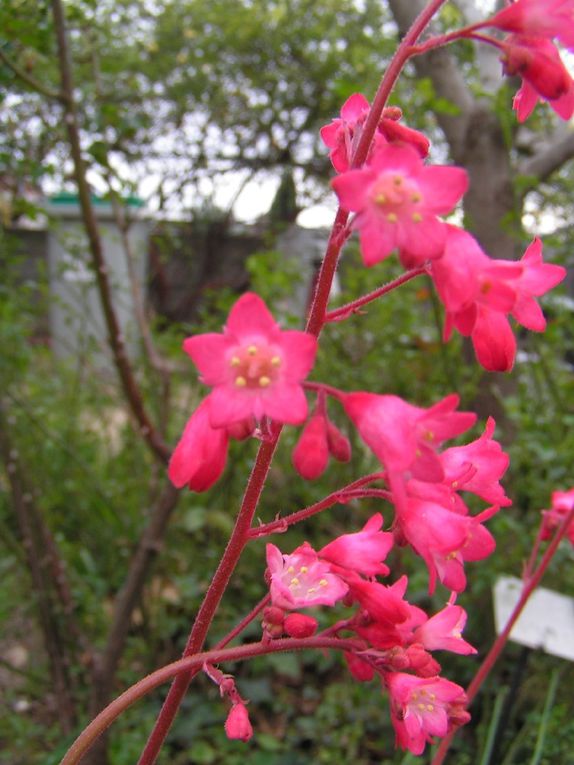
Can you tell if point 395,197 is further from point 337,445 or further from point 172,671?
point 172,671

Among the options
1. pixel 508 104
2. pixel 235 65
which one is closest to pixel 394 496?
pixel 508 104

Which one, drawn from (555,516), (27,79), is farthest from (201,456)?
(27,79)

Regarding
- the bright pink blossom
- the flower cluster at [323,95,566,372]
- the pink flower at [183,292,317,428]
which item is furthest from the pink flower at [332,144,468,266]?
the bright pink blossom

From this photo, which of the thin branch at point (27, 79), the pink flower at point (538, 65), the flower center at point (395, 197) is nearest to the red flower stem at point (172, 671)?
the flower center at point (395, 197)

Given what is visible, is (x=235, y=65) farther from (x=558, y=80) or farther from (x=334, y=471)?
(x=558, y=80)

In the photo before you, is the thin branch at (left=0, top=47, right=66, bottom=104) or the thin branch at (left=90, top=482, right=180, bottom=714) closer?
the thin branch at (left=0, top=47, right=66, bottom=104)

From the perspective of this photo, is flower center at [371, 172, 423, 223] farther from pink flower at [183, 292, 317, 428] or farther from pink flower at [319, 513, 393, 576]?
pink flower at [319, 513, 393, 576]
